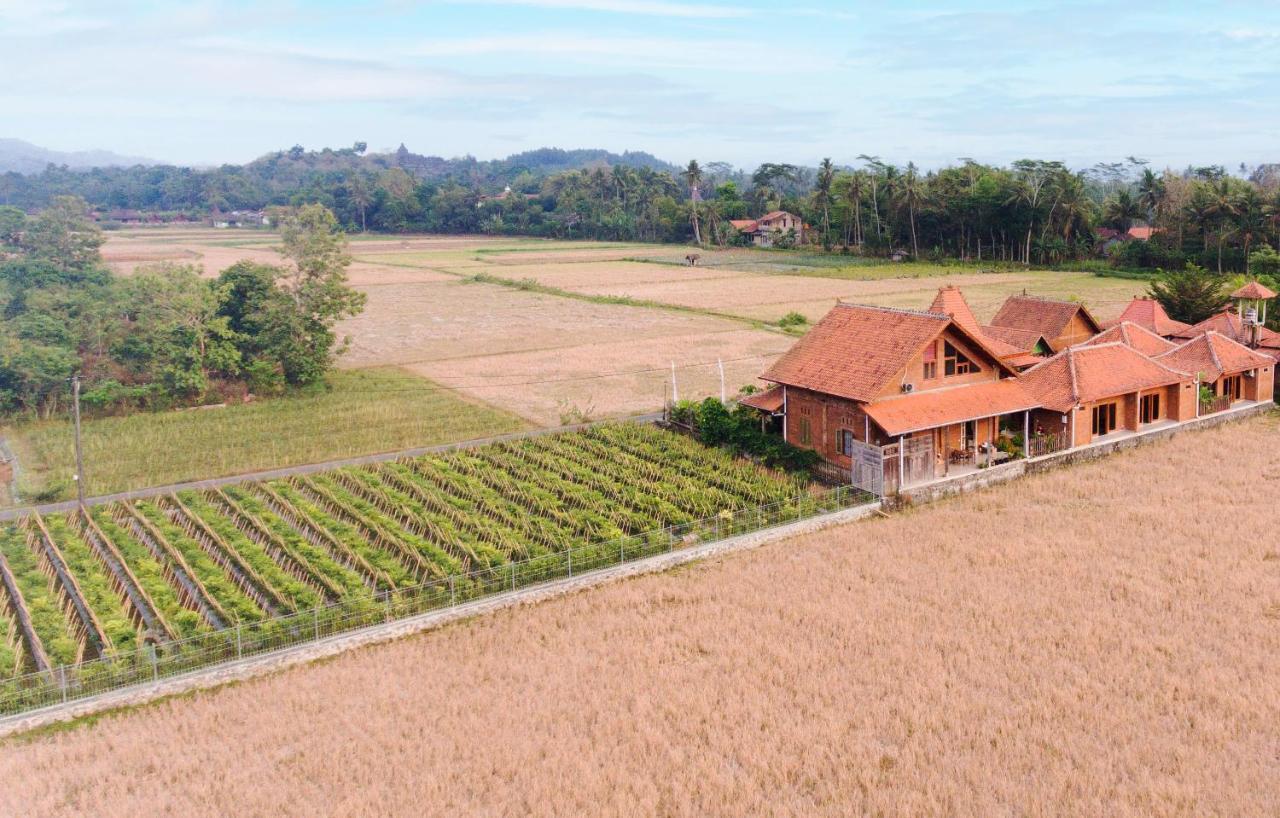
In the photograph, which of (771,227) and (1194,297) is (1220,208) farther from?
(771,227)

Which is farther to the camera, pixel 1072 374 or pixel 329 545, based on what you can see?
pixel 1072 374

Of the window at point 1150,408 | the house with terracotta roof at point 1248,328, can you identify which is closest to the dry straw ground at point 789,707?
the window at point 1150,408

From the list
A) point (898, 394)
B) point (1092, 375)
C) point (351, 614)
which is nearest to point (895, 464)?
point (898, 394)

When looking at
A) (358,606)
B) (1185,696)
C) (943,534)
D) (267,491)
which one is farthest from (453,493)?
(1185,696)

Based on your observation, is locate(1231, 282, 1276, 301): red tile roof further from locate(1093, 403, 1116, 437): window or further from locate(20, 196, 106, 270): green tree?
locate(20, 196, 106, 270): green tree

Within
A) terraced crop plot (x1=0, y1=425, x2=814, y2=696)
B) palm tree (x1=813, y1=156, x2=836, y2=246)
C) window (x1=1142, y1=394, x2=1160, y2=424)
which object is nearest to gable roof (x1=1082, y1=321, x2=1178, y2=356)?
window (x1=1142, y1=394, x2=1160, y2=424)

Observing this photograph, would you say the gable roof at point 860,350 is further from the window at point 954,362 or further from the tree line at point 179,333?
the tree line at point 179,333

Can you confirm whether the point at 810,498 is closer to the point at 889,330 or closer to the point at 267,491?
the point at 889,330
